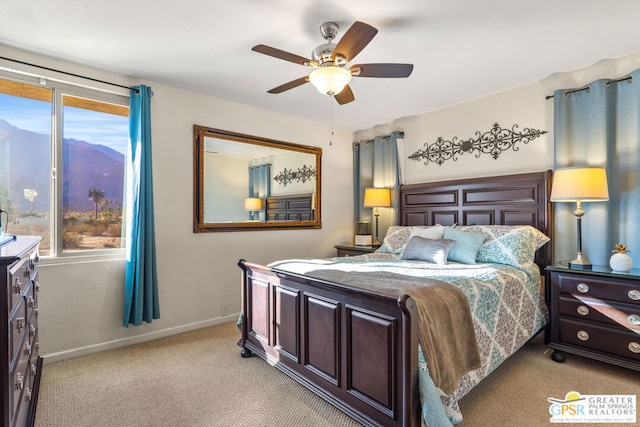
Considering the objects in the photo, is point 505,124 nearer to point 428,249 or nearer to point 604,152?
point 604,152

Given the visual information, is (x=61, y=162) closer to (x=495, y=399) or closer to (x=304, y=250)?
(x=304, y=250)

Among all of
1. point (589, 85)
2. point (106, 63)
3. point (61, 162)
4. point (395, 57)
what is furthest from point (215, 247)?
point (589, 85)

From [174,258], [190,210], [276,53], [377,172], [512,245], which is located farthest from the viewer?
[377,172]

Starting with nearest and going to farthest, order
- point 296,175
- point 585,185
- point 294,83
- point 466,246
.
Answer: point 294,83
point 585,185
point 466,246
point 296,175

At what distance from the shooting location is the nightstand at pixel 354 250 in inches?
159

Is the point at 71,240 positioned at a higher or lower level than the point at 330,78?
lower

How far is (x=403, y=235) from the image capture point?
143 inches

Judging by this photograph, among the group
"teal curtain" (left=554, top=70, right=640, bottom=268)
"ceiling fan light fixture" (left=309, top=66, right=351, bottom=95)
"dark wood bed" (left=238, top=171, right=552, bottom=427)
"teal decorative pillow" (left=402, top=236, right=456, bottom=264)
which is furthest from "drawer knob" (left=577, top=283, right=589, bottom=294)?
"ceiling fan light fixture" (left=309, top=66, right=351, bottom=95)

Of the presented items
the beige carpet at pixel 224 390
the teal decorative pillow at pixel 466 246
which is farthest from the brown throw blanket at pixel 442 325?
the teal decorative pillow at pixel 466 246

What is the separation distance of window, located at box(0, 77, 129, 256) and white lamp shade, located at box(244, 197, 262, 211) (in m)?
1.26

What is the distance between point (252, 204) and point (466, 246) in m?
2.38

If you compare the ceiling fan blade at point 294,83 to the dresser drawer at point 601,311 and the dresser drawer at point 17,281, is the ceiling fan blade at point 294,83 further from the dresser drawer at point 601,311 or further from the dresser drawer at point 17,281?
the dresser drawer at point 601,311

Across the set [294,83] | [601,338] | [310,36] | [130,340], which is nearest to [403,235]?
[601,338]

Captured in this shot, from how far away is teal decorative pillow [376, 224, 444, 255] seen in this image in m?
3.31
